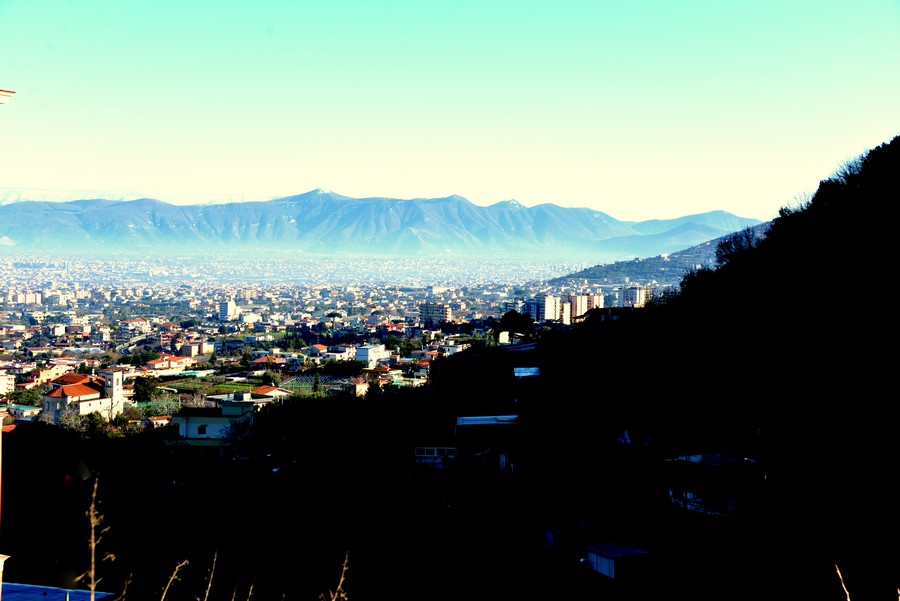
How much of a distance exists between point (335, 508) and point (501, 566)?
5.01 feet

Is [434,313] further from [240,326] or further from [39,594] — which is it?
[39,594]

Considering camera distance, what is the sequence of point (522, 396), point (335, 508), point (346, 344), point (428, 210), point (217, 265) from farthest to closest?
point (428, 210)
point (217, 265)
point (346, 344)
point (522, 396)
point (335, 508)

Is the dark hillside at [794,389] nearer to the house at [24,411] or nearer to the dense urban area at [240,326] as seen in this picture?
the dense urban area at [240,326]

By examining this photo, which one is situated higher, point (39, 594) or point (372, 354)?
point (39, 594)

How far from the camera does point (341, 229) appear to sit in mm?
184250

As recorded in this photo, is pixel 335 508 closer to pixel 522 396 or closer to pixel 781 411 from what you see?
pixel 781 411

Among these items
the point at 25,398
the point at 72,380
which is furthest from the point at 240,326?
the point at 25,398

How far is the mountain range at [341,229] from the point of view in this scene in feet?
507

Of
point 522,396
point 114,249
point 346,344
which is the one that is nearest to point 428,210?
point 114,249

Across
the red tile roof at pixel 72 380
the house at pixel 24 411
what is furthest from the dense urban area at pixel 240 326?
the red tile roof at pixel 72 380

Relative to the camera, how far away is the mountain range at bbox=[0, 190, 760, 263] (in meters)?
155

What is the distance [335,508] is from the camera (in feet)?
20.1

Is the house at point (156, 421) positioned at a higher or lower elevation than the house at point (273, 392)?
higher

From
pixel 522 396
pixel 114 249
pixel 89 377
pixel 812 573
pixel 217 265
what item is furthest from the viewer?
pixel 114 249
